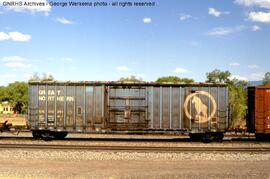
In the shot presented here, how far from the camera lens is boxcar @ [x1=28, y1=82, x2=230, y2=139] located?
74.6 ft

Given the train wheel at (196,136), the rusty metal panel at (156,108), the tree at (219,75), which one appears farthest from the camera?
the tree at (219,75)

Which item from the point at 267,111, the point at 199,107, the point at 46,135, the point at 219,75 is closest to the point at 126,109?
the point at 199,107

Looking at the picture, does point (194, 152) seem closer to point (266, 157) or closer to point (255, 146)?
point (266, 157)

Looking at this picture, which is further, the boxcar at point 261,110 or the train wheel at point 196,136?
the train wheel at point 196,136

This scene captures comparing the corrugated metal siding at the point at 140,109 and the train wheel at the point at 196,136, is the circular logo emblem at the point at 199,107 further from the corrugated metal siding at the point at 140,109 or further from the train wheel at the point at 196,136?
the train wheel at the point at 196,136

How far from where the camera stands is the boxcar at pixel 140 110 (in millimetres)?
22750

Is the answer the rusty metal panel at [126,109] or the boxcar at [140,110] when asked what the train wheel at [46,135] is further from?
the rusty metal panel at [126,109]

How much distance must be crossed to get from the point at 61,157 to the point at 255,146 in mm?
11184

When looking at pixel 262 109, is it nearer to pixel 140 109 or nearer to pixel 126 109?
pixel 140 109

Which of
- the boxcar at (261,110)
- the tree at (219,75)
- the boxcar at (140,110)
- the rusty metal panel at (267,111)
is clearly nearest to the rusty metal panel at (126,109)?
the boxcar at (140,110)

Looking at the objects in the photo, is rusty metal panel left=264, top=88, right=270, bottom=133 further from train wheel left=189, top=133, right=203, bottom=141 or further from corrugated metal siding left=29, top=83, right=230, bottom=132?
train wheel left=189, top=133, right=203, bottom=141

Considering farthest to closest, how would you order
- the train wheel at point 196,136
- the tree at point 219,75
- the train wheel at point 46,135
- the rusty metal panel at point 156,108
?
the tree at point 219,75, the train wheel at point 196,136, the train wheel at point 46,135, the rusty metal panel at point 156,108

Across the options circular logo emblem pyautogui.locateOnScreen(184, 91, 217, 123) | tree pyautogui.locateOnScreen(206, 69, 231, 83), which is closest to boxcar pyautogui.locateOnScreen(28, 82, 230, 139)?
circular logo emblem pyautogui.locateOnScreen(184, 91, 217, 123)

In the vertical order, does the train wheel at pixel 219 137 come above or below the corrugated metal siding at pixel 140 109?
below
